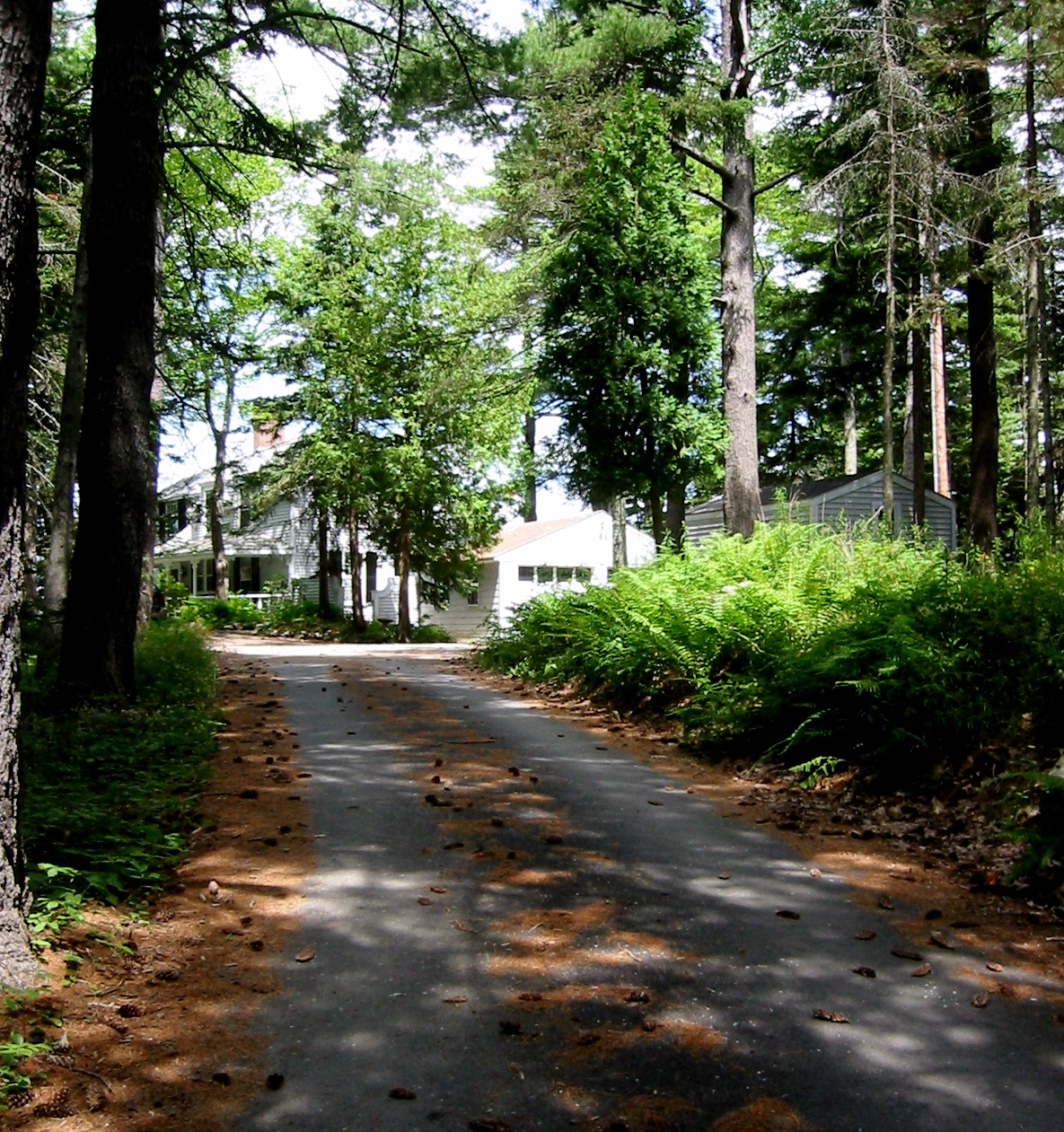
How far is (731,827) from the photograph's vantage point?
6.66 meters

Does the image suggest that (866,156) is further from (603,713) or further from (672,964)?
(672,964)

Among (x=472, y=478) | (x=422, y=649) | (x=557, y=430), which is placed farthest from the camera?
(x=472, y=478)

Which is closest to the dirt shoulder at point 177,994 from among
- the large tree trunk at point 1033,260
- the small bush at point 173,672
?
the small bush at point 173,672

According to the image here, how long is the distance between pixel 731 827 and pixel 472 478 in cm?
2388

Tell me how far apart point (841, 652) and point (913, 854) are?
2010 mm

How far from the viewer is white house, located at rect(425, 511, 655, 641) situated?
37.5 m

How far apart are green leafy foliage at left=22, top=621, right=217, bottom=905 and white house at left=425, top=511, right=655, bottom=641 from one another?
25685mm

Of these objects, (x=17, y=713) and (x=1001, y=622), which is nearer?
(x=17, y=713)

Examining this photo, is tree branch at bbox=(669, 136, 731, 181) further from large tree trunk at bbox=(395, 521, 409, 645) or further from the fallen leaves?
large tree trunk at bbox=(395, 521, 409, 645)

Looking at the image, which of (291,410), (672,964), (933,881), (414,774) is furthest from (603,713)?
(291,410)

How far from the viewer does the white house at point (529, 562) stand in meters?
37.5

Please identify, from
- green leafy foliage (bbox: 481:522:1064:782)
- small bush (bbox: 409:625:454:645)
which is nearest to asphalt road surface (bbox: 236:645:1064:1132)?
green leafy foliage (bbox: 481:522:1064:782)

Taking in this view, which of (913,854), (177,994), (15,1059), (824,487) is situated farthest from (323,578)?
(15,1059)

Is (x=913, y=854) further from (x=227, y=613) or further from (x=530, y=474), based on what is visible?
(x=227, y=613)
